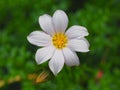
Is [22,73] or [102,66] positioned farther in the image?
[102,66]

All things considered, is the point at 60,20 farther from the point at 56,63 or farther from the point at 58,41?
the point at 56,63

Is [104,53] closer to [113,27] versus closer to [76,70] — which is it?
[113,27]

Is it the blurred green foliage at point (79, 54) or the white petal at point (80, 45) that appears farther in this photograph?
the blurred green foliage at point (79, 54)

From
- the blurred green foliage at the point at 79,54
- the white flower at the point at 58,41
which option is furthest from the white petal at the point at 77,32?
the blurred green foliage at the point at 79,54

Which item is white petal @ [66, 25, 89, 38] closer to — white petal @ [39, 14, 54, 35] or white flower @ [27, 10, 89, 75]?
white flower @ [27, 10, 89, 75]

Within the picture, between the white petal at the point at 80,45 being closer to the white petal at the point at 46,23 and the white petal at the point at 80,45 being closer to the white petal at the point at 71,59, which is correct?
the white petal at the point at 71,59

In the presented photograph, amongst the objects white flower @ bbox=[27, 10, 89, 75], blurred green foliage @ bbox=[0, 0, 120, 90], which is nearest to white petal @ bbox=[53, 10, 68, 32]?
white flower @ bbox=[27, 10, 89, 75]

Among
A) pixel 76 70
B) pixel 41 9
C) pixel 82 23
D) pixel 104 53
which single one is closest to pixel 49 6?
pixel 41 9
